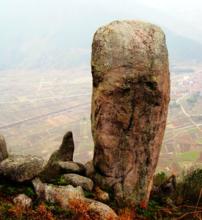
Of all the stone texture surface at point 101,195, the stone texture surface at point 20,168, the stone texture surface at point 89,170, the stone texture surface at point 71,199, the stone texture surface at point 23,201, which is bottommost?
the stone texture surface at point 101,195

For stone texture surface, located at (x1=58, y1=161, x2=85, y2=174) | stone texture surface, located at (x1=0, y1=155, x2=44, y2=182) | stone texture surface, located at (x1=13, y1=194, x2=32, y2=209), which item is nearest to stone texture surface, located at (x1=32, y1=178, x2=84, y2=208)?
stone texture surface, located at (x1=0, y1=155, x2=44, y2=182)

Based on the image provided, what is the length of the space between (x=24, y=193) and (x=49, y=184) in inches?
48.9

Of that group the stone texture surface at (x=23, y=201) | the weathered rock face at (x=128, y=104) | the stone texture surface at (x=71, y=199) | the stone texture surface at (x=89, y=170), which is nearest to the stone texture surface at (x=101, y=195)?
the weathered rock face at (x=128, y=104)

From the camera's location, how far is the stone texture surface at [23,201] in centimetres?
1648

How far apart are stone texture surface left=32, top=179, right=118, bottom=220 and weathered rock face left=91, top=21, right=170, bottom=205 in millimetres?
2607

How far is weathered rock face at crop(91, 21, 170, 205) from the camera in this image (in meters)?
19.2

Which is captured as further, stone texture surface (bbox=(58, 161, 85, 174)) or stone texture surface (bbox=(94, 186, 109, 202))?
stone texture surface (bbox=(58, 161, 85, 174))

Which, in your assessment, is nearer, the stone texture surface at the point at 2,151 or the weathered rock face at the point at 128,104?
the weathered rock face at the point at 128,104

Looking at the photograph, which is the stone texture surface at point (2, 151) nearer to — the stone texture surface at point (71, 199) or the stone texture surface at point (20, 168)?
the stone texture surface at point (20, 168)

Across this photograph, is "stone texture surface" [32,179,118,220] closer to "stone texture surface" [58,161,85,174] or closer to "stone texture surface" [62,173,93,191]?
"stone texture surface" [62,173,93,191]

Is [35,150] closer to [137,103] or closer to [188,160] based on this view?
[188,160]

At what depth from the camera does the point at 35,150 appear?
158750 mm

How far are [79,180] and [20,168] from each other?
2953 mm

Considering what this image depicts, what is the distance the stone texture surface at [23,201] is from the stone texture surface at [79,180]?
112 inches
